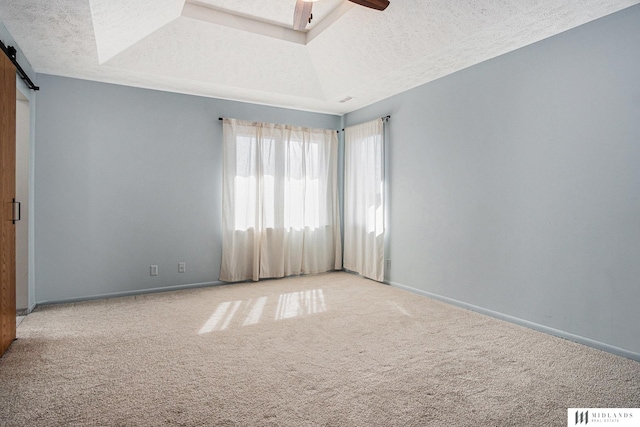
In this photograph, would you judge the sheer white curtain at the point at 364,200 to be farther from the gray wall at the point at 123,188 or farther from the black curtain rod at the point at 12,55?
the black curtain rod at the point at 12,55

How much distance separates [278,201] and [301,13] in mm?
2932

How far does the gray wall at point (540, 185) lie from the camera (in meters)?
2.69

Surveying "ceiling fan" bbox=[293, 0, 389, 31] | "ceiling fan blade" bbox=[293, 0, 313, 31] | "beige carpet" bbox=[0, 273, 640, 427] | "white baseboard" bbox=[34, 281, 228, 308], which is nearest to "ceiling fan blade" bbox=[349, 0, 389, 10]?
"ceiling fan" bbox=[293, 0, 389, 31]

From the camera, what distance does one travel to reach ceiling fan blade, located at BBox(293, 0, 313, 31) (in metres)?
2.65

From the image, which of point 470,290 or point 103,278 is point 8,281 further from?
point 470,290

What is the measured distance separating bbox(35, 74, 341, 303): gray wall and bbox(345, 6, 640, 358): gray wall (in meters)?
2.81

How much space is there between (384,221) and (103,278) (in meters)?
3.64

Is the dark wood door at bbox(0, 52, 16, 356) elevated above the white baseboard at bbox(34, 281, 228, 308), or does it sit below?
above

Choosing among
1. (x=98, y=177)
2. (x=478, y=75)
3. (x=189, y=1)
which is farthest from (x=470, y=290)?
(x=98, y=177)

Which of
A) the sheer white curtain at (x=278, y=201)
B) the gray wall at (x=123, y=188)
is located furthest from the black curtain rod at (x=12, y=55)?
the sheer white curtain at (x=278, y=201)

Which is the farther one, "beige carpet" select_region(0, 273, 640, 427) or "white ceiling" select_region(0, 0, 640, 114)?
"white ceiling" select_region(0, 0, 640, 114)

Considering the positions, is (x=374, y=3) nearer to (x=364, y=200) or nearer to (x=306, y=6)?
(x=306, y=6)

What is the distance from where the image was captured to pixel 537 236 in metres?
3.24

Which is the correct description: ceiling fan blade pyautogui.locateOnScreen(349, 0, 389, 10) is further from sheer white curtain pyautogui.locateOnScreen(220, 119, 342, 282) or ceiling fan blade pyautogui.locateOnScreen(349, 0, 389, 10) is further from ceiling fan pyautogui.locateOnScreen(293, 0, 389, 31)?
sheer white curtain pyautogui.locateOnScreen(220, 119, 342, 282)
